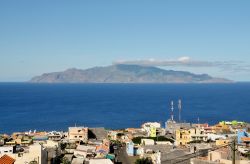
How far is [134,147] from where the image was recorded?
2040 inches

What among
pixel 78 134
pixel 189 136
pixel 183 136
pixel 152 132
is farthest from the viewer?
pixel 152 132

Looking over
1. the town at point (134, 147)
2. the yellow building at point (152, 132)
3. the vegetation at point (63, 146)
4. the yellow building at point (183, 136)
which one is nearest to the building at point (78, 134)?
the town at point (134, 147)

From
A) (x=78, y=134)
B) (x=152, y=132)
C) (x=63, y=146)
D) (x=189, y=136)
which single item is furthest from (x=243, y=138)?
(x=78, y=134)

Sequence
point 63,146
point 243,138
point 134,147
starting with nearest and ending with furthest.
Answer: point 63,146 → point 243,138 → point 134,147

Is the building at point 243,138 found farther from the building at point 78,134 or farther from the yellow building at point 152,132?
the building at point 78,134

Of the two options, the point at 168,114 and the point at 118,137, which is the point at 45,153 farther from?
the point at 168,114

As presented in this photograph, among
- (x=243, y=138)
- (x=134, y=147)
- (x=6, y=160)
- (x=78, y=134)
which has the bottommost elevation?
(x=134, y=147)

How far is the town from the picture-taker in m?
34.8

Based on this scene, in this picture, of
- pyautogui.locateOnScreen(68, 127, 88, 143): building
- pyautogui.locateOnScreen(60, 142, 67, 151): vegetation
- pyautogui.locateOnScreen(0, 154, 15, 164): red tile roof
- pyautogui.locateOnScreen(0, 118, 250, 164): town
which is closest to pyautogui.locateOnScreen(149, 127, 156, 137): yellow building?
pyautogui.locateOnScreen(0, 118, 250, 164): town

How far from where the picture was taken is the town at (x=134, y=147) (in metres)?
34.8

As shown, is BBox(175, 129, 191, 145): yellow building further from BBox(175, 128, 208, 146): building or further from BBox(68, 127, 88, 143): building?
BBox(68, 127, 88, 143): building

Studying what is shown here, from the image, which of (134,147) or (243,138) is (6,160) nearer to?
(134,147)

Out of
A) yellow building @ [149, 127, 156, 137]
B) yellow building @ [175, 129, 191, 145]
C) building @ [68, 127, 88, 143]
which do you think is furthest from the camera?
yellow building @ [149, 127, 156, 137]

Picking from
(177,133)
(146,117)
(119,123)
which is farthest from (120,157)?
(146,117)
